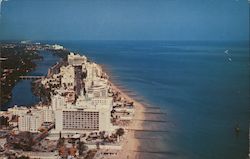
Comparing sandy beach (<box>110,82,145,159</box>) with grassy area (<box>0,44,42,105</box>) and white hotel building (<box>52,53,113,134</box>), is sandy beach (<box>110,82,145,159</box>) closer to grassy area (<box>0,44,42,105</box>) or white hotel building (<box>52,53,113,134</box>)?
white hotel building (<box>52,53,113,134</box>)

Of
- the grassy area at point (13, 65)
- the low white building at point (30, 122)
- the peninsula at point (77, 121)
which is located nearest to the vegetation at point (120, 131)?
the peninsula at point (77, 121)

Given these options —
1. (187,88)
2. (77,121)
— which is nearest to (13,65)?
(77,121)

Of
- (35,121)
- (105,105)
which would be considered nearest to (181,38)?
(105,105)

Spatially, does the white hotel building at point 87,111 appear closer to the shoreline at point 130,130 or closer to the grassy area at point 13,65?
the shoreline at point 130,130

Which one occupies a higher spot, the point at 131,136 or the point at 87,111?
the point at 87,111

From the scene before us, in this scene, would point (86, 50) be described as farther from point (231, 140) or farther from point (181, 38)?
point (231, 140)

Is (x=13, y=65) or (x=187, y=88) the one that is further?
(x=13, y=65)

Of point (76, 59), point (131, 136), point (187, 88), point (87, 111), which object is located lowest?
point (131, 136)

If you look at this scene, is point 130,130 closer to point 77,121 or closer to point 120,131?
point 120,131

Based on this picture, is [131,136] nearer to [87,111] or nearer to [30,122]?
[87,111]
